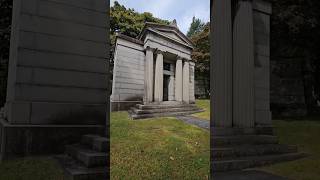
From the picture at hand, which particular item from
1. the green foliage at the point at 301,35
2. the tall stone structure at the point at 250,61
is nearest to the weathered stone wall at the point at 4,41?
the tall stone structure at the point at 250,61

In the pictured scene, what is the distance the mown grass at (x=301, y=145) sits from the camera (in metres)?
7.15

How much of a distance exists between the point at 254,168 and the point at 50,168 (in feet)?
14.5

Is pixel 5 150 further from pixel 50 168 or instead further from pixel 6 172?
pixel 50 168

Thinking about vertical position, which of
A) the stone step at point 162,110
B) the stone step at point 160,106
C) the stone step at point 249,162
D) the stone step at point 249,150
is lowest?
the stone step at point 249,162

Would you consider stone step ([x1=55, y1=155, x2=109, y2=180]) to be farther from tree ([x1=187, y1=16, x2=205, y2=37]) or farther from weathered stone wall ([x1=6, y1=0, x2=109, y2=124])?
tree ([x1=187, y1=16, x2=205, y2=37])

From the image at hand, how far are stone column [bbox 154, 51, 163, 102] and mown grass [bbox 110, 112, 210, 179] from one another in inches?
8.9

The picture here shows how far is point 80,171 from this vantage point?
466 cm

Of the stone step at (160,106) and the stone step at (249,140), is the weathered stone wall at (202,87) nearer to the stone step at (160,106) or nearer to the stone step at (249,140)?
the stone step at (160,106)

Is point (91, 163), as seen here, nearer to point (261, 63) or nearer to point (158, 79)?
point (158, 79)

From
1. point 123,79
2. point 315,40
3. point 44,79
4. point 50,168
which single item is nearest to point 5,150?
point 50,168

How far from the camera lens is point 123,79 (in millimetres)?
2975

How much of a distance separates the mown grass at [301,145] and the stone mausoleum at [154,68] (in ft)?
15.5

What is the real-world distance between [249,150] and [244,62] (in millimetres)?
2424

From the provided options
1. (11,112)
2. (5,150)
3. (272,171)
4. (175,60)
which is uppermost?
(175,60)
